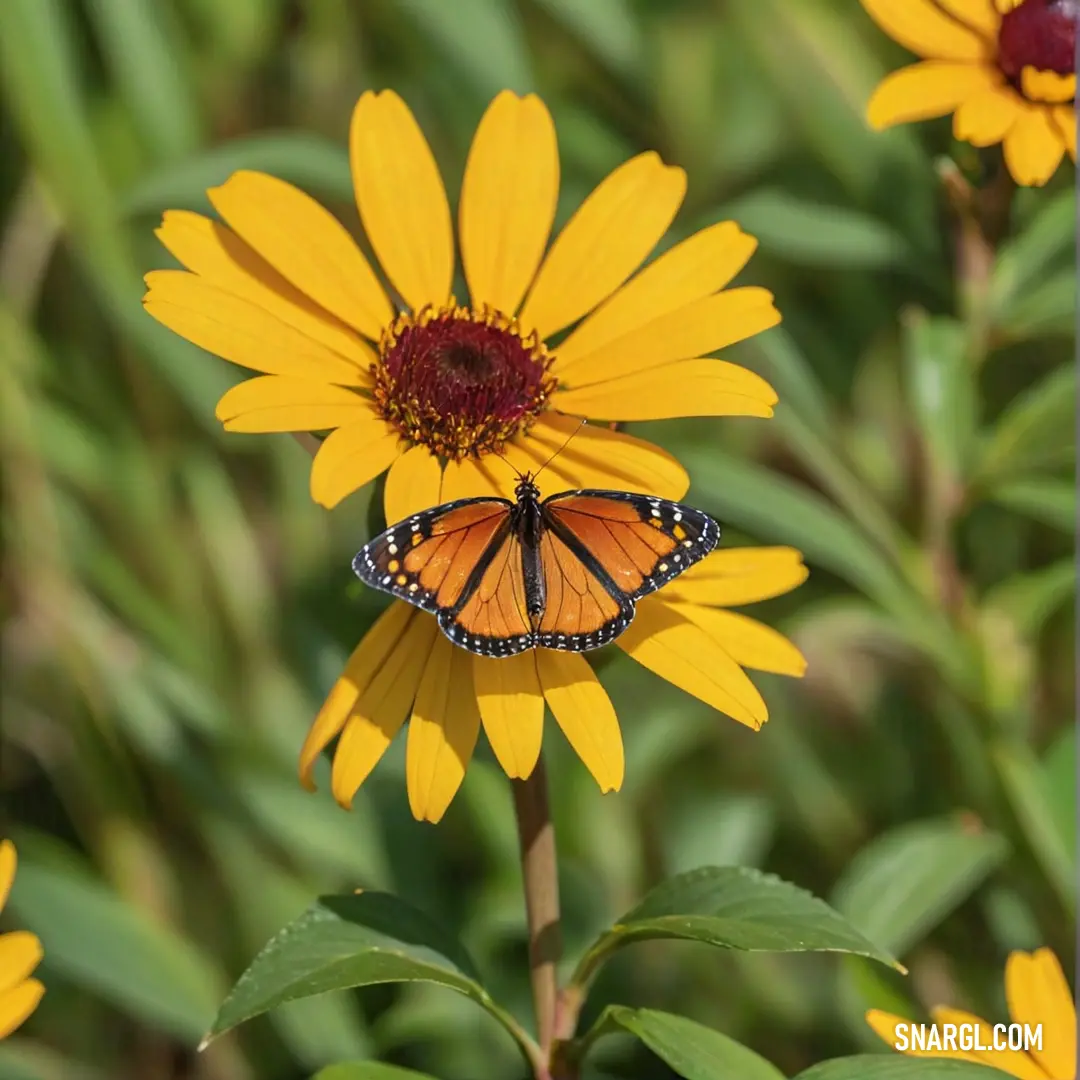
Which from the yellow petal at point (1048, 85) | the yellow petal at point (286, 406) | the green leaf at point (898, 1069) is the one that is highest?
the yellow petal at point (1048, 85)

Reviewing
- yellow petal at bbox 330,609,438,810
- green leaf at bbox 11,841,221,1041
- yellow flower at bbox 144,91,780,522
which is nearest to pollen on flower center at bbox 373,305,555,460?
yellow flower at bbox 144,91,780,522

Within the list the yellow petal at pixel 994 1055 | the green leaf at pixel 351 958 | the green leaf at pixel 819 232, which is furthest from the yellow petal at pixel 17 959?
the green leaf at pixel 819 232

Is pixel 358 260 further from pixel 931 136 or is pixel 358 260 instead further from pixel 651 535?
pixel 931 136

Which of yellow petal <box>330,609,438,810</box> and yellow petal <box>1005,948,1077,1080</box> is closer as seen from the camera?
yellow petal <box>330,609,438,810</box>

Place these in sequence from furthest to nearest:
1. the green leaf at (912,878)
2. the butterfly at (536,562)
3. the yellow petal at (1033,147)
Answer: 1. the green leaf at (912,878)
2. the yellow petal at (1033,147)
3. the butterfly at (536,562)

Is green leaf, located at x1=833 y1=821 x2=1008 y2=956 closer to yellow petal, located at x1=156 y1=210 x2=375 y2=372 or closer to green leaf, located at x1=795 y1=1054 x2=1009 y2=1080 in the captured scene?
green leaf, located at x1=795 y1=1054 x2=1009 y2=1080

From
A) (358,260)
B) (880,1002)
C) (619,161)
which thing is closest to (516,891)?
(880,1002)

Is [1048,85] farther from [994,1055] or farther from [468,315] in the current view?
[994,1055]

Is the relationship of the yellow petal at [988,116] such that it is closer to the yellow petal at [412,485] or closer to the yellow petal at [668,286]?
the yellow petal at [668,286]
